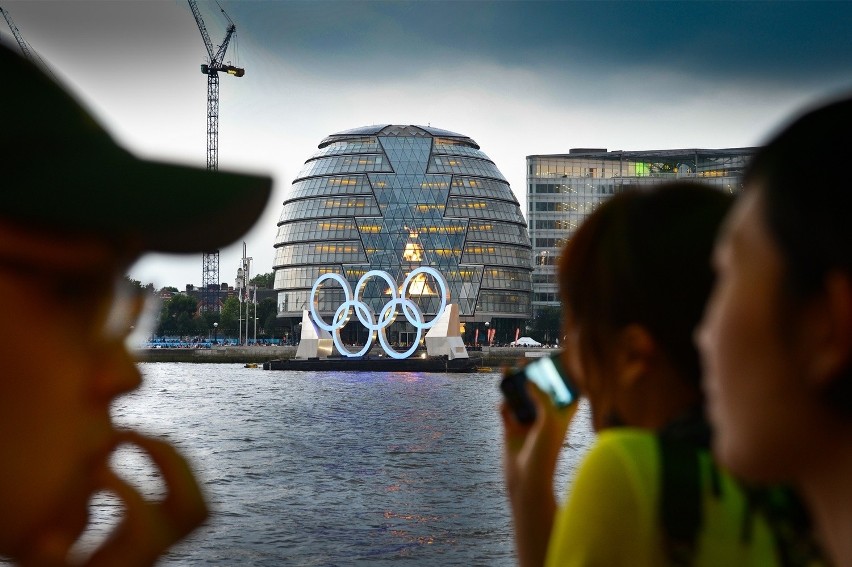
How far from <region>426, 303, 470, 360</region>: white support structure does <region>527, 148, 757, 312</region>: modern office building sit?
2031 inches

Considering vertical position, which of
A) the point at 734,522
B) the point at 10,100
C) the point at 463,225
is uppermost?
the point at 463,225

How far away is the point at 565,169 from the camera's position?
147500 mm

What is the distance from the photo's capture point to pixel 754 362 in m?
1.21

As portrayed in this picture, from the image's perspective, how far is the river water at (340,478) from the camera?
18062 mm

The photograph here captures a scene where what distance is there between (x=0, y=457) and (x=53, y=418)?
2.8 inches

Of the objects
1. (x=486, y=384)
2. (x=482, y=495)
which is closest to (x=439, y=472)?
(x=482, y=495)

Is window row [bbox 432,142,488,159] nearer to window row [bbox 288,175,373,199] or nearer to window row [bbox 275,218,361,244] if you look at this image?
window row [bbox 288,175,373,199]

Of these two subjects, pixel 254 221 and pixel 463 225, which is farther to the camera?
pixel 463 225

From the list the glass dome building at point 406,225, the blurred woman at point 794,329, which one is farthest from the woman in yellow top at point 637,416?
the glass dome building at point 406,225

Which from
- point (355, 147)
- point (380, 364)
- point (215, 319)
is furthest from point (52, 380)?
point (215, 319)

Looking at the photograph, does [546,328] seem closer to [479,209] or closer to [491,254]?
[491,254]

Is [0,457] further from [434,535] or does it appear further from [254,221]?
[434,535]

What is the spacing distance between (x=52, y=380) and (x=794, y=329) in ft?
2.72

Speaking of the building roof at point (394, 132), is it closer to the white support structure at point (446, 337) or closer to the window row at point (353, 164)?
the window row at point (353, 164)
